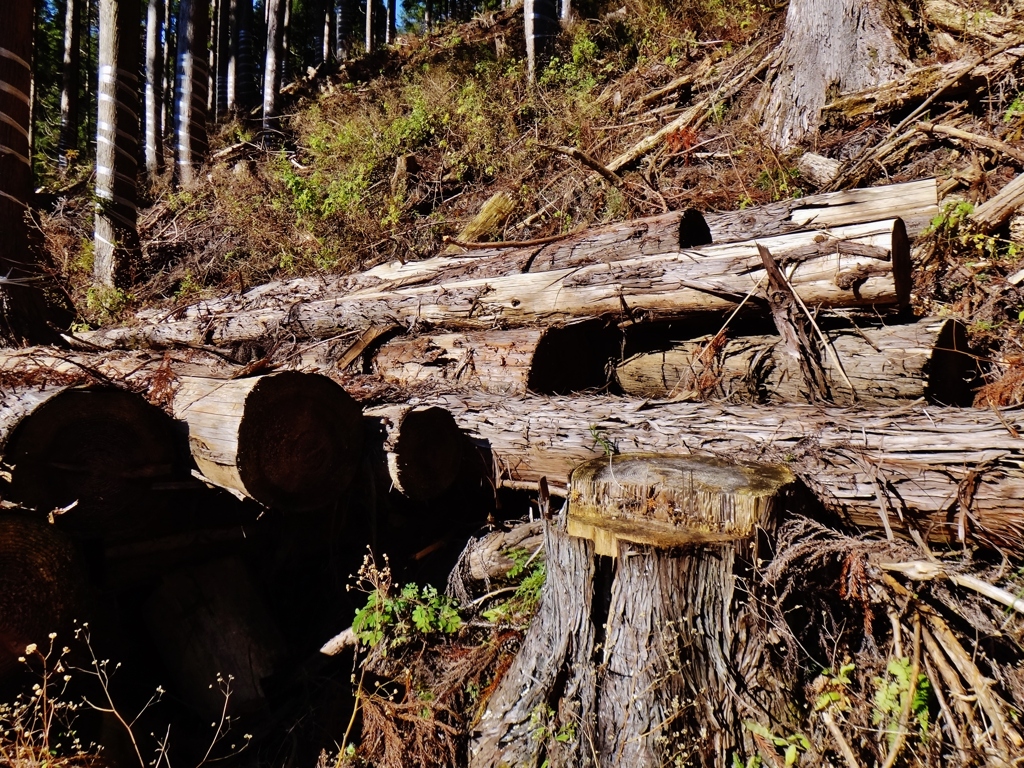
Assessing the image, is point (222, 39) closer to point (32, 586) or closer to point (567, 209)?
point (567, 209)

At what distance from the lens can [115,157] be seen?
9.37m

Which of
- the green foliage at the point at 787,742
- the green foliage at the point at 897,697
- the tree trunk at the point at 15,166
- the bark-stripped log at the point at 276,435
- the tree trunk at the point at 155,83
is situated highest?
the tree trunk at the point at 155,83

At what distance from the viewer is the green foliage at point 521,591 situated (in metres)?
3.29

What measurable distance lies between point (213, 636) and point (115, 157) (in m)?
8.12

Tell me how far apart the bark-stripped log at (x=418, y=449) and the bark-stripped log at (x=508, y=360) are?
68 centimetres

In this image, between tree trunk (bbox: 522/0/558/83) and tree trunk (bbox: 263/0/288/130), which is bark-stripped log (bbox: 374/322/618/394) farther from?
tree trunk (bbox: 263/0/288/130)

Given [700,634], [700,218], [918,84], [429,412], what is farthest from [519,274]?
[918,84]

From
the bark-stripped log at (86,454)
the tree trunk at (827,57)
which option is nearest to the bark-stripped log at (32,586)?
the bark-stripped log at (86,454)

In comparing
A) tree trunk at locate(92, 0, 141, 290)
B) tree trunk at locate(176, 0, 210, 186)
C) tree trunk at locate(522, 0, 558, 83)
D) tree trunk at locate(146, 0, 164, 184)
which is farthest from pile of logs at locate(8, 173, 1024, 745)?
tree trunk at locate(146, 0, 164, 184)

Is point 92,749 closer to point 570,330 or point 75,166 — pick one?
point 570,330

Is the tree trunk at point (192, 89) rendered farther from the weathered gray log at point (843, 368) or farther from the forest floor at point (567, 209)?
the weathered gray log at point (843, 368)

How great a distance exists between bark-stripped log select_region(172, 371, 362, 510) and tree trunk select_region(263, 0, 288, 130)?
38.4 ft

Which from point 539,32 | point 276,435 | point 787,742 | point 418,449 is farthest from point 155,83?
point 787,742

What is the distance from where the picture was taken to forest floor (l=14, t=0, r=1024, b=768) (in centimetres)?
267
